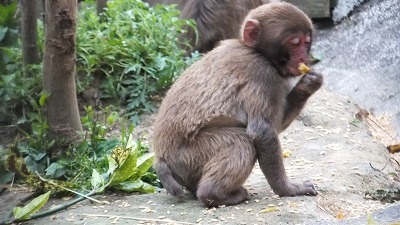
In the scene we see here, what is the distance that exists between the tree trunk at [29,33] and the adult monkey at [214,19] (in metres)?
2.17

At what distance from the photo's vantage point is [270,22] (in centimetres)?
533

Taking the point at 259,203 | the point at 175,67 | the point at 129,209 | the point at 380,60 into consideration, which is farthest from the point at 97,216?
the point at 380,60

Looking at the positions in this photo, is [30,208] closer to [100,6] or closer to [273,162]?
[273,162]

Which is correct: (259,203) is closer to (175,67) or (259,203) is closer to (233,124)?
(233,124)

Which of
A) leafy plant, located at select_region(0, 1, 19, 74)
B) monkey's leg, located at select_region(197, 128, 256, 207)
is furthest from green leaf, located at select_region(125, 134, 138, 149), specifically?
leafy plant, located at select_region(0, 1, 19, 74)

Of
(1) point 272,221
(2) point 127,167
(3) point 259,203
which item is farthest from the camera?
(2) point 127,167

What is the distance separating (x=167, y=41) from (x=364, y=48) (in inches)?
125

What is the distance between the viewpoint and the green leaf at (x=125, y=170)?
19.3 ft

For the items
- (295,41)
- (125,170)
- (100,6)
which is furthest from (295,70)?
(100,6)

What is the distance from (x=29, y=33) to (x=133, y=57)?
1191mm

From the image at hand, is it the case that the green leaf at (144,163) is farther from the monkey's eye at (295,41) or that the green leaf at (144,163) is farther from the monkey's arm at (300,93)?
the monkey's eye at (295,41)

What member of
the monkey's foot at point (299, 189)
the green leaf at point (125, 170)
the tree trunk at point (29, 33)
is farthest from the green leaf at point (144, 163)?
the tree trunk at point (29, 33)

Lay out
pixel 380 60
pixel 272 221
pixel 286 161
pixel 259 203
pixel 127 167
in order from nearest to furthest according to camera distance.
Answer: pixel 272 221
pixel 259 203
pixel 127 167
pixel 286 161
pixel 380 60

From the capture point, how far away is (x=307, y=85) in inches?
208
